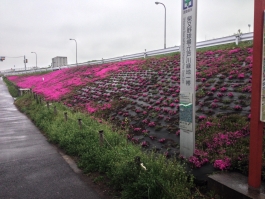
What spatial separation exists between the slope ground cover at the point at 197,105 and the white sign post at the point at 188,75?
0.34m

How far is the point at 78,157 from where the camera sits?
282 inches

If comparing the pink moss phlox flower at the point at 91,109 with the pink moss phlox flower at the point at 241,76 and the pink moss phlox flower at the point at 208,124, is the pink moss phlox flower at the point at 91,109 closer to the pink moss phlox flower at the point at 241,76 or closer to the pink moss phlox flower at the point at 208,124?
the pink moss phlox flower at the point at 208,124

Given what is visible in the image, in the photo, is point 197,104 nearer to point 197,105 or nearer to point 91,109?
point 197,105

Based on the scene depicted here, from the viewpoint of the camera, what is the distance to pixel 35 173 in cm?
628

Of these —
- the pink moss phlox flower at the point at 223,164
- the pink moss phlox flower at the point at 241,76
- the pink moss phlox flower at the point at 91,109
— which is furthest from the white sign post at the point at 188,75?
the pink moss phlox flower at the point at 91,109

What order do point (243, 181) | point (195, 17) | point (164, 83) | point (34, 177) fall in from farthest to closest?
point (164, 83), point (34, 177), point (195, 17), point (243, 181)

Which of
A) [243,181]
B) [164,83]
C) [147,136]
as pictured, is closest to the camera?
[243,181]

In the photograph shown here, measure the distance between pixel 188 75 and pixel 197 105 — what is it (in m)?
3.16

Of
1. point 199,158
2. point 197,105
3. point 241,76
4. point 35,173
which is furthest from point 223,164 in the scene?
point 241,76

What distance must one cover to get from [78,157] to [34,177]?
1.40 m

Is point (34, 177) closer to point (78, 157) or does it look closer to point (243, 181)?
point (78, 157)

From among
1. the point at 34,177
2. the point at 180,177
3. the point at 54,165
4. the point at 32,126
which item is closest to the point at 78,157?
the point at 54,165

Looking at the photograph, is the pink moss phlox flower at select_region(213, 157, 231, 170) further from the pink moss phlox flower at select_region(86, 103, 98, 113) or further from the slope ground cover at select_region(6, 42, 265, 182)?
the pink moss phlox flower at select_region(86, 103, 98, 113)

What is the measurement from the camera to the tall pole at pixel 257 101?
12.5 ft
